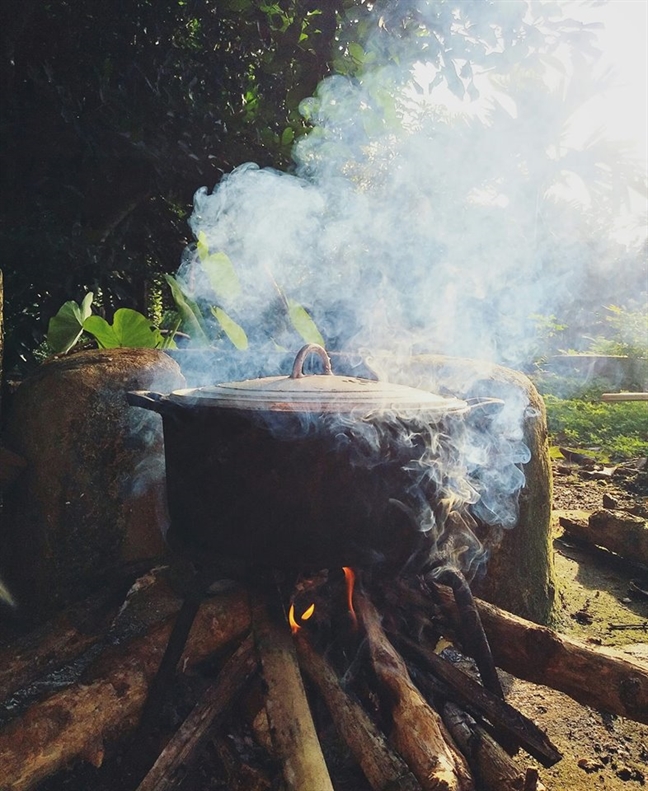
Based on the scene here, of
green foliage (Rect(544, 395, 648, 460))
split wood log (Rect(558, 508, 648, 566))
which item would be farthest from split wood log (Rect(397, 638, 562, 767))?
green foliage (Rect(544, 395, 648, 460))

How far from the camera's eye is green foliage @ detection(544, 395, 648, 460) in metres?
7.84

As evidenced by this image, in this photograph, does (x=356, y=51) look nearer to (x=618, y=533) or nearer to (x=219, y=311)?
(x=219, y=311)

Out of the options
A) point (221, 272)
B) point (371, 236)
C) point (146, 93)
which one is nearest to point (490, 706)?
point (221, 272)

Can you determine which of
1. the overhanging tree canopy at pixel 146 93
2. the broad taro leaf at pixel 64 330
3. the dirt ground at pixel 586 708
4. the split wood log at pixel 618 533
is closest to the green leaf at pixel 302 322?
the broad taro leaf at pixel 64 330

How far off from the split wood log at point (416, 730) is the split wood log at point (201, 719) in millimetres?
434

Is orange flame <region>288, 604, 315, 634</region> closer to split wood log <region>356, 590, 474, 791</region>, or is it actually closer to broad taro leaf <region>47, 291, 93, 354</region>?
split wood log <region>356, 590, 474, 791</region>

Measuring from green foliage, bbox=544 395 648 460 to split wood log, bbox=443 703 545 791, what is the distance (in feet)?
21.2

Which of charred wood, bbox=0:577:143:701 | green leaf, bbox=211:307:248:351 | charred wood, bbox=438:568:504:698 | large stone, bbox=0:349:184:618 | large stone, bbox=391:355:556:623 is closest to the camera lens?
charred wood, bbox=0:577:143:701

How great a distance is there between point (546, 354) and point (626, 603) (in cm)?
1279

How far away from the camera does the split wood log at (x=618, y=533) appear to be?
377cm

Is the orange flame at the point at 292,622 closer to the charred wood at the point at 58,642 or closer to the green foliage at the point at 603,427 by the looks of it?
the charred wood at the point at 58,642

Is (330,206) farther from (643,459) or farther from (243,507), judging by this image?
(643,459)

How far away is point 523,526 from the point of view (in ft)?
9.76

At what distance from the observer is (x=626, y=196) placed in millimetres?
11938
